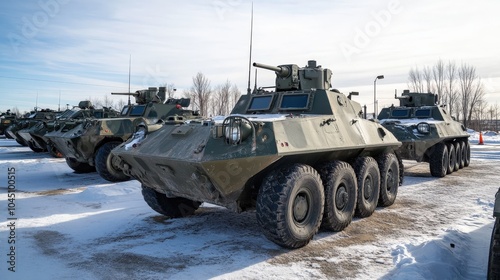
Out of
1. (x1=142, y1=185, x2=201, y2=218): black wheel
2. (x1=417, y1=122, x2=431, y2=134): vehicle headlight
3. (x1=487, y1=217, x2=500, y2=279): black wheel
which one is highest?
(x1=417, y1=122, x2=431, y2=134): vehicle headlight

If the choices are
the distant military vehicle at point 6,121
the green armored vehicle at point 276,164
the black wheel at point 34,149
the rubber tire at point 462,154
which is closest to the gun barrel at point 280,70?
the green armored vehicle at point 276,164

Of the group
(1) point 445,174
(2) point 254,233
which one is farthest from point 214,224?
(1) point 445,174

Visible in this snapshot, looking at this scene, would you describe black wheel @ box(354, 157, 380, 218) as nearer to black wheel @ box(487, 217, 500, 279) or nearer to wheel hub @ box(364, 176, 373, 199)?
wheel hub @ box(364, 176, 373, 199)

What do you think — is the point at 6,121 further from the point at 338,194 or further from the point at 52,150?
the point at 338,194

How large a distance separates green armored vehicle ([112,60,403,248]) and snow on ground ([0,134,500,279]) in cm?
37

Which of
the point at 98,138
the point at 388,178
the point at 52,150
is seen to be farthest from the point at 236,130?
the point at 52,150

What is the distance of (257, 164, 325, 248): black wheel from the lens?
482cm

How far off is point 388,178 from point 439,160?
474cm

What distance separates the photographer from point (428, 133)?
11.4 meters

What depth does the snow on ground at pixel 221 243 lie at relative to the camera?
4422mm

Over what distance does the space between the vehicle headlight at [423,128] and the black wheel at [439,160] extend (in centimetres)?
77

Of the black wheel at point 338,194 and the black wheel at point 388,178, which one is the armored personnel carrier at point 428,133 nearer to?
the black wheel at point 388,178

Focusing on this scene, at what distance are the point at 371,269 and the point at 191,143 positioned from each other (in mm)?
2488

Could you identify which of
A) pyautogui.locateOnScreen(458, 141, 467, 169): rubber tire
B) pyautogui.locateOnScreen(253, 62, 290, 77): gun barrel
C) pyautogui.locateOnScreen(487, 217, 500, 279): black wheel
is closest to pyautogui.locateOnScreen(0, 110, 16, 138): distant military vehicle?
pyautogui.locateOnScreen(253, 62, 290, 77): gun barrel
